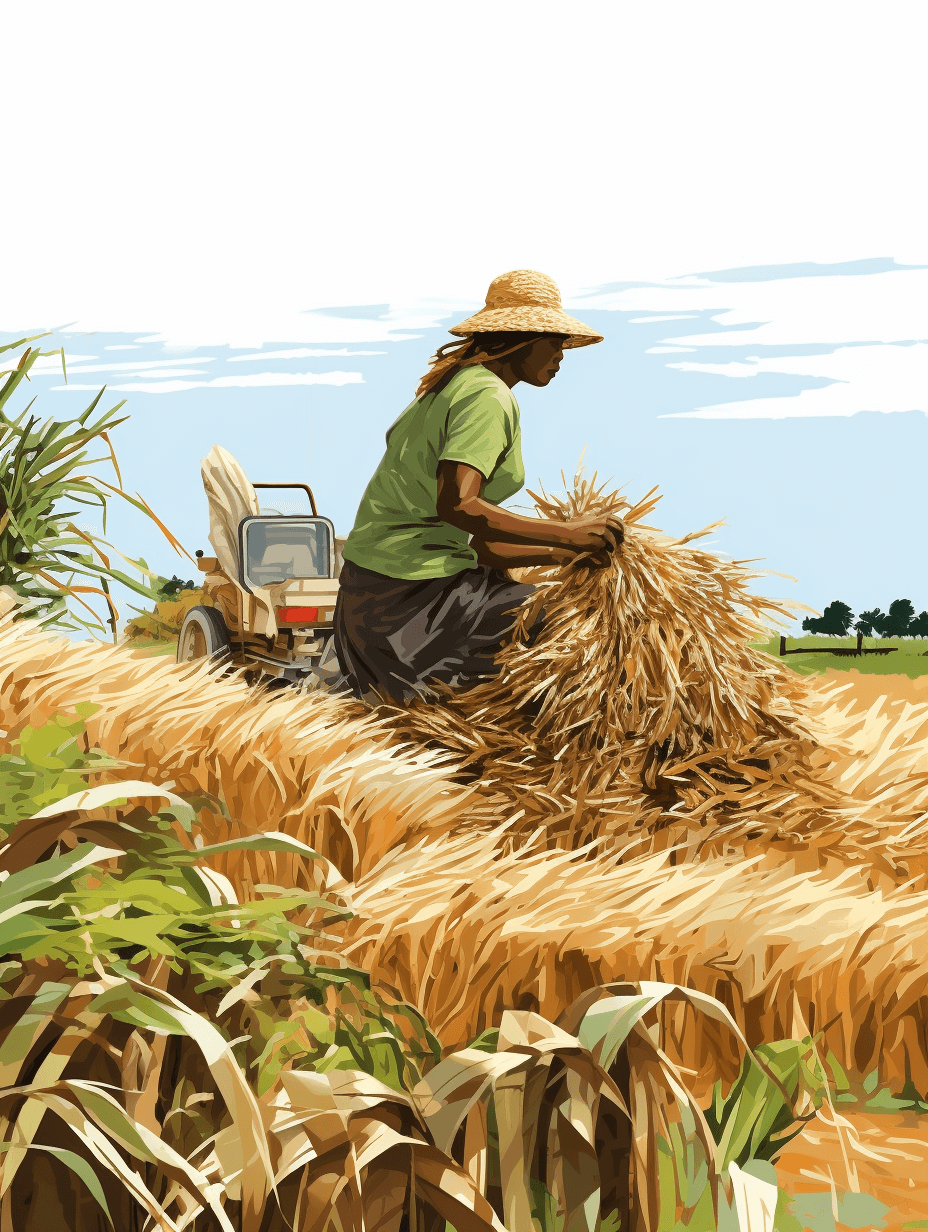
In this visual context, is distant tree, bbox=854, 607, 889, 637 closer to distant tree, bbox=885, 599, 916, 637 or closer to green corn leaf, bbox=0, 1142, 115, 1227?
distant tree, bbox=885, 599, 916, 637

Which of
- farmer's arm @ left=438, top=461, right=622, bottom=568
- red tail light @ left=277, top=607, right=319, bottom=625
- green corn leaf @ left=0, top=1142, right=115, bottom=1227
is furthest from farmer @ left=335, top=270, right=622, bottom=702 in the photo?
red tail light @ left=277, top=607, right=319, bottom=625

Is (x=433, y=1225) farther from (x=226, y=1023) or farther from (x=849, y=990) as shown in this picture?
(x=849, y=990)

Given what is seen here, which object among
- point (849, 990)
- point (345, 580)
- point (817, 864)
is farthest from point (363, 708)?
point (849, 990)

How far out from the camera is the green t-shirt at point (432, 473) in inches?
106

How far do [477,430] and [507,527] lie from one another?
24cm

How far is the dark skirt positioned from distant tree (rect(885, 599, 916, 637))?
772cm

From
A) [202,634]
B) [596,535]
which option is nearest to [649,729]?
[596,535]

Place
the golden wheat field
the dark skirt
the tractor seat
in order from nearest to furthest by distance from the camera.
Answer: the golden wheat field < the dark skirt < the tractor seat

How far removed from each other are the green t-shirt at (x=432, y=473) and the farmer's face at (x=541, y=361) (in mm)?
184

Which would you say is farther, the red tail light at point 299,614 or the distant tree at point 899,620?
the distant tree at point 899,620

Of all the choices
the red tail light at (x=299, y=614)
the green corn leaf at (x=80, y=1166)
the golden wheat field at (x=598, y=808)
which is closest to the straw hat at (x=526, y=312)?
the golden wheat field at (x=598, y=808)

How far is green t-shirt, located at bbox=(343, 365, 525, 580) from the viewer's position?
2699mm

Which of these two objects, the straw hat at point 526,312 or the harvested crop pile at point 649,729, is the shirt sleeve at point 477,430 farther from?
the harvested crop pile at point 649,729

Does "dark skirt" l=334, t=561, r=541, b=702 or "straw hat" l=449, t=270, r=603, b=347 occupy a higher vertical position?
"straw hat" l=449, t=270, r=603, b=347
